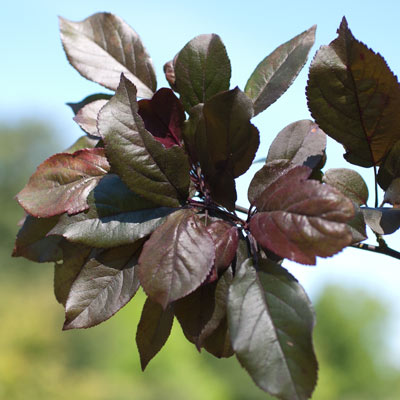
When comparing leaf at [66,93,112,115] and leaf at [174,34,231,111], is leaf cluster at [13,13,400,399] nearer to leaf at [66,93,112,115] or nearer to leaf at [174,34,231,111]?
leaf at [174,34,231,111]

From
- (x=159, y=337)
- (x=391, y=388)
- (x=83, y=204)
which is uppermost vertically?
(x=83, y=204)

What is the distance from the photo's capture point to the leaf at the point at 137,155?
573 mm

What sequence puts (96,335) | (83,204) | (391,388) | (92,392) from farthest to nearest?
(391,388), (96,335), (92,392), (83,204)

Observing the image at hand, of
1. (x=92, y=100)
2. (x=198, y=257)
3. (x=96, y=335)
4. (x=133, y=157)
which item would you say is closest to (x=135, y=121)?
(x=133, y=157)

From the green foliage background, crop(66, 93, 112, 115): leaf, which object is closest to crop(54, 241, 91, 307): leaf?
crop(66, 93, 112, 115): leaf

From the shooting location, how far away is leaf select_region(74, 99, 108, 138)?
0.74m

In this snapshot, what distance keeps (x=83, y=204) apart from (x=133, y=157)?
0.25 feet

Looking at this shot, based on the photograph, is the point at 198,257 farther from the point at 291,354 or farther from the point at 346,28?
the point at 346,28

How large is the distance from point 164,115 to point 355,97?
0.21m

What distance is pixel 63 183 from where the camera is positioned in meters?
0.62

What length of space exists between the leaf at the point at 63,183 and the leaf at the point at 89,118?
0.11 metres

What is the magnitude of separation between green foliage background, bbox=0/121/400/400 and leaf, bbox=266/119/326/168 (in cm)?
894

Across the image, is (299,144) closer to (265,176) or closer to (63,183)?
(265,176)

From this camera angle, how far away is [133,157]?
58 centimetres
